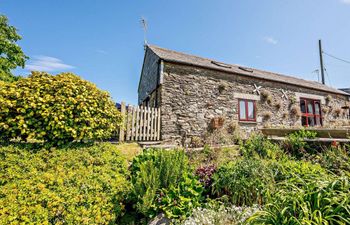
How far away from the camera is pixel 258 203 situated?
2783 mm

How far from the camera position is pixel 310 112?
12.5 m

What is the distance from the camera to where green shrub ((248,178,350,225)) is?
5.50 ft

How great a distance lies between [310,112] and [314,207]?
13779mm

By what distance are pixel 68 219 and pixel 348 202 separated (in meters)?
3.18

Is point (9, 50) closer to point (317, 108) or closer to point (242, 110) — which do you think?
point (242, 110)

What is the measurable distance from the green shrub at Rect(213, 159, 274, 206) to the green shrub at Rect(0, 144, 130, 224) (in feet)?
5.89

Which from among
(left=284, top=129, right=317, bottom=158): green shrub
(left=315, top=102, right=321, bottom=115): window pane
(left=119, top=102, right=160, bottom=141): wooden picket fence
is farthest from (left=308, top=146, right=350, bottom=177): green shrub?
(left=315, top=102, right=321, bottom=115): window pane

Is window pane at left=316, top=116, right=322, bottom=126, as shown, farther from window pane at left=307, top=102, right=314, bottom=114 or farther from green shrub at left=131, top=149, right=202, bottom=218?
green shrub at left=131, top=149, right=202, bottom=218

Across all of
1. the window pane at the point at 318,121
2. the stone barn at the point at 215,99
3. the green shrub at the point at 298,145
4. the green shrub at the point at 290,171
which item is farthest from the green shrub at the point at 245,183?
the window pane at the point at 318,121

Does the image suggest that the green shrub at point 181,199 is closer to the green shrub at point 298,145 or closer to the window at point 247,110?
the green shrub at point 298,145

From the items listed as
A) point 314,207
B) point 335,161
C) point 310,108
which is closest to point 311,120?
point 310,108

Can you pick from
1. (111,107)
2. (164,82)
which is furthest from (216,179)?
(164,82)

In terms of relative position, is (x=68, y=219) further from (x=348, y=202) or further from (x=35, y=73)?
(x=35, y=73)

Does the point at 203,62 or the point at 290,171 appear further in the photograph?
the point at 203,62
